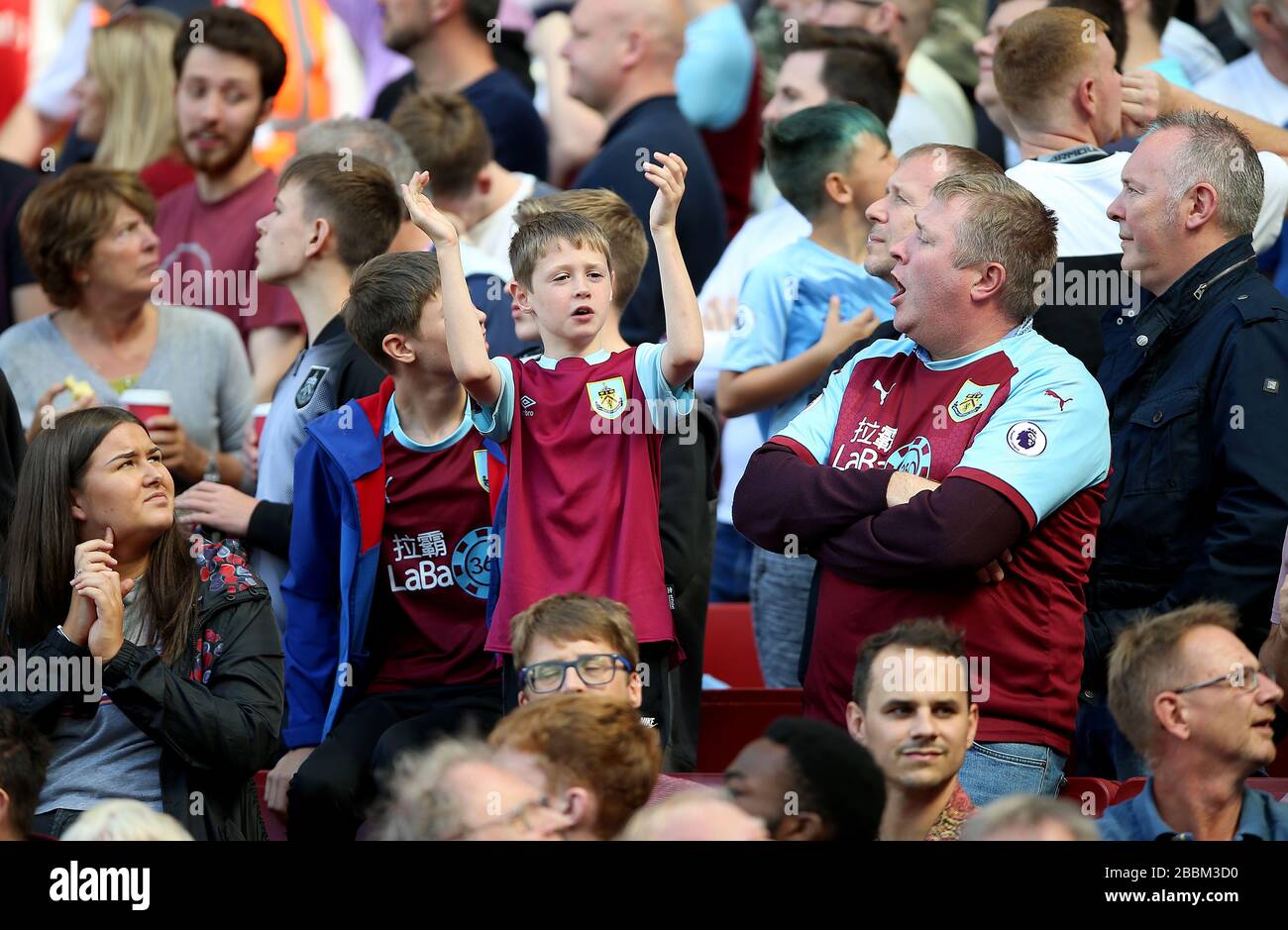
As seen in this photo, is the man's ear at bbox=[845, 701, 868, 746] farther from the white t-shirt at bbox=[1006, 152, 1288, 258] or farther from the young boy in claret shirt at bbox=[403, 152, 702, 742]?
the white t-shirt at bbox=[1006, 152, 1288, 258]

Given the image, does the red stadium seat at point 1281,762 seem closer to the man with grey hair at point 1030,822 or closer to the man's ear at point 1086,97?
the man with grey hair at point 1030,822

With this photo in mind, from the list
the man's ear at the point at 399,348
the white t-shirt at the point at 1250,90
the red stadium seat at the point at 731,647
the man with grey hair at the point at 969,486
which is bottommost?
the red stadium seat at the point at 731,647

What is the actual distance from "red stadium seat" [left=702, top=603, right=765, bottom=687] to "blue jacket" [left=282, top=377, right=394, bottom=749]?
1.82m

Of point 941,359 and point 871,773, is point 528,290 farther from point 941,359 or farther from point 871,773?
point 871,773

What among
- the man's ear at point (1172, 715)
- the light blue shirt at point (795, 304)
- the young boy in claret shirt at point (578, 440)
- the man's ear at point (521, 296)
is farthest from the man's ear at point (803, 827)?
the light blue shirt at point (795, 304)

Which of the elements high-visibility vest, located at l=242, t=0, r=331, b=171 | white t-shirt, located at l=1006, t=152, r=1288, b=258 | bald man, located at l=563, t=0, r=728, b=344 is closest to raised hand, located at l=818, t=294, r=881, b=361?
white t-shirt, located at l=1006, t=152, r=1288, b=258

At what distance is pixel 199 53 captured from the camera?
7.40 m

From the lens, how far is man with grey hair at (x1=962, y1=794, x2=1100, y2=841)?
3.48 m

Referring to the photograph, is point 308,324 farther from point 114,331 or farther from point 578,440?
point 578,440

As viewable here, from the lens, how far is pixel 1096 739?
202 inches

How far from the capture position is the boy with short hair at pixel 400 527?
5.03m

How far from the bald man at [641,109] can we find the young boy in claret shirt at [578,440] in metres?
1.89

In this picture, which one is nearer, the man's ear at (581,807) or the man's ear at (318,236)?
the man's ear at (581,807)
